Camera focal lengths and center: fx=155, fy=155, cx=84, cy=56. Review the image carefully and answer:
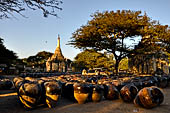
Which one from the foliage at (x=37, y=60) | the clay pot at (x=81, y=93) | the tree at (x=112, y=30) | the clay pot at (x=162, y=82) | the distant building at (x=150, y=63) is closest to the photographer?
the clay pot at (x=81, y=93)

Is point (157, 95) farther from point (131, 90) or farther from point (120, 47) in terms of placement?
point (120, 47)

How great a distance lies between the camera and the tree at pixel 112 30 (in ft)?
73.7

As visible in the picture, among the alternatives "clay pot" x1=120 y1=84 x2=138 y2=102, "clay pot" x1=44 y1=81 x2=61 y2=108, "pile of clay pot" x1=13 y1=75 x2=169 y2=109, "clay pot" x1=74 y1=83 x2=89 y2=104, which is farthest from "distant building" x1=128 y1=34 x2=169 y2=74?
"clay pot" x1=44 y1=81 x2=61 y2=108

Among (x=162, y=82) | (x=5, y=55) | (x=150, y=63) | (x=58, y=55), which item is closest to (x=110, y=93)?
(x=162, y=82)

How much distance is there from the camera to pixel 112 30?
2348cm

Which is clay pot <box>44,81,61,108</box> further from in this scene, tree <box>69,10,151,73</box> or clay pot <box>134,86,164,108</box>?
tree <box>69,10,151,73</box>

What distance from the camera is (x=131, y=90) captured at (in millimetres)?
8031

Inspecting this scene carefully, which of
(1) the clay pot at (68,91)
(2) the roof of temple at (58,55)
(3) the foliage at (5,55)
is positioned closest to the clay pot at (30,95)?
→ (1) the clay pot at (68,91)

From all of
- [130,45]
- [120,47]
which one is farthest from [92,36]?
[130,45]

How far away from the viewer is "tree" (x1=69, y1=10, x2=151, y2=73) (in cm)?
2247

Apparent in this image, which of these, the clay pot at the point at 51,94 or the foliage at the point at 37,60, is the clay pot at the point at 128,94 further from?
the foliage at the point at 37,60

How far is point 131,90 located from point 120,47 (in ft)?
57.2

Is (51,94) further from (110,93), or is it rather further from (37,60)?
(37,60)

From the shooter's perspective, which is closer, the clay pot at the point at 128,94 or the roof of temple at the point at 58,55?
the clay pot at the point at 128,94
